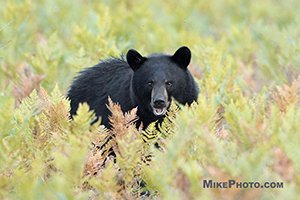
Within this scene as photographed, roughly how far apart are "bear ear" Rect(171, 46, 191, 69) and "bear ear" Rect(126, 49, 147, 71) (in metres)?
0.37

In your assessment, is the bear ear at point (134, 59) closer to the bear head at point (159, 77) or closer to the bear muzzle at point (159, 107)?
the bear head at point (159, 77)

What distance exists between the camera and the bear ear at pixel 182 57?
467 cm

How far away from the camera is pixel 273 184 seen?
2.68 m

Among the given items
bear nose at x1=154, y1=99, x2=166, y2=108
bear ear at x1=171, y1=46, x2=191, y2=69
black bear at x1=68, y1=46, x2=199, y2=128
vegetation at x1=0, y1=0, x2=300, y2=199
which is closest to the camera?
vegetation at x1=0, y1=0, x2=300, y2=199

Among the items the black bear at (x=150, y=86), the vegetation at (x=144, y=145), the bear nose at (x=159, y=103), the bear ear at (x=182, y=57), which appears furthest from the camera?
the bear ear at (x=182, y=57)

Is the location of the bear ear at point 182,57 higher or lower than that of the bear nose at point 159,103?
higher

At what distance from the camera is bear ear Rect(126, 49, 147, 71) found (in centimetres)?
471

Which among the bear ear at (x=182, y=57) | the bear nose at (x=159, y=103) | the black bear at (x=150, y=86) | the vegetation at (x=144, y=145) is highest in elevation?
the bear ear at (x=182, y=57)

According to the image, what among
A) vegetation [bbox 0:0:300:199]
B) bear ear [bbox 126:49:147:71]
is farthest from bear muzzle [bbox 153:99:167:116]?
bear ear [bbox 126:49:147:71]

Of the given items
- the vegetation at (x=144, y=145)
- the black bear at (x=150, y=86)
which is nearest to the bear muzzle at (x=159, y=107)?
the black bear at (x=150, y=86)

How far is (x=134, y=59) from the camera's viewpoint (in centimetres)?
476

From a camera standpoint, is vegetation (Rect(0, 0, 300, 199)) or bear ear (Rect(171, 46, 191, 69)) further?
bear ear (Rect(171, 46, 191, 69))

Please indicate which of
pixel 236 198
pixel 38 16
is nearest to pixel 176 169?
pixel 236 198

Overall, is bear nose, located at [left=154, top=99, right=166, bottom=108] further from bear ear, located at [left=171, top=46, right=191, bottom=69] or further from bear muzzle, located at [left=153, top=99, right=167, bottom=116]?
bear ear, located at [left=171, top=46, right=191, bottom=69]
